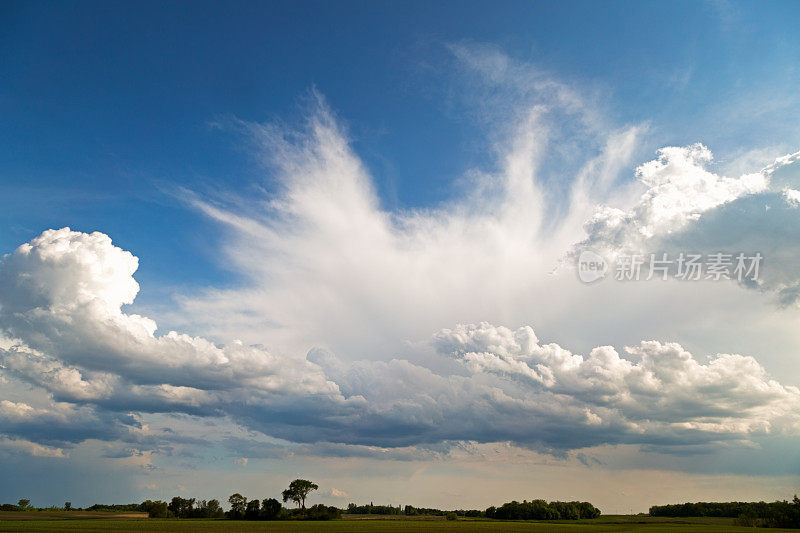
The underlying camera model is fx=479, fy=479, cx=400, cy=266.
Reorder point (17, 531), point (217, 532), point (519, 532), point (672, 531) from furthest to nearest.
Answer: point (672, 531), point (519, 532), point (217, 532), point (17, 531)

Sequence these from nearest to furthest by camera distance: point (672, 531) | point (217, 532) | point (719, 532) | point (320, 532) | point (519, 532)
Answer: point (217, 532) < point (320, 532) < point (519, 532) < point (719, 532) < point (672, 531)

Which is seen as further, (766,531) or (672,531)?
(672,531)

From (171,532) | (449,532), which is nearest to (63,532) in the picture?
(171,532)

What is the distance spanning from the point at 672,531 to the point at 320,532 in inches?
5428

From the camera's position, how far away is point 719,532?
6344 inches

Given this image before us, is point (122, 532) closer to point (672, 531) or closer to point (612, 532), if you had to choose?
point (612, 532)

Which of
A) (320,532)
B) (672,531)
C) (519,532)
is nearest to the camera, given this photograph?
(320,532)

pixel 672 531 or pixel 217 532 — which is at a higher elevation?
pixel 217 532

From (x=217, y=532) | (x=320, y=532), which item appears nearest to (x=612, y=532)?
(x=320, y=532)

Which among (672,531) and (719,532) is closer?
(719,532)

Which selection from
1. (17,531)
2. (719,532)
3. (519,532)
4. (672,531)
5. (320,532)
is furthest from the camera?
(672,531)

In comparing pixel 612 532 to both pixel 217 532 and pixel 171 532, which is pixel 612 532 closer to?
pixel 217 532

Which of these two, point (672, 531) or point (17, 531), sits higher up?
point (17, 531)

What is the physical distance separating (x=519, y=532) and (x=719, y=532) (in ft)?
232
